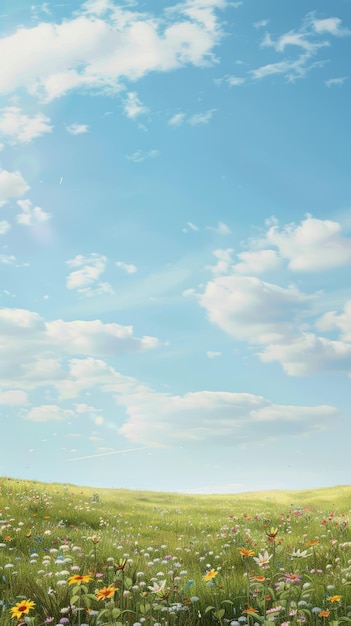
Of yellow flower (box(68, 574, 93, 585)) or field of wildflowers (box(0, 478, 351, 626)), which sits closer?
yellow flower (box(68, 574, 93, 585))

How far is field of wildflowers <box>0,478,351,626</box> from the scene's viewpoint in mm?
5852

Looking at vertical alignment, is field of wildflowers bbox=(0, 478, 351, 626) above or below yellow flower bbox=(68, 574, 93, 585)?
below

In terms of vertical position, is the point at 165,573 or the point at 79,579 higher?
the point at 79,579

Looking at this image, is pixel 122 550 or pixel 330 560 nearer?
pixel 330 560

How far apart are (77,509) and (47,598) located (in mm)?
11476

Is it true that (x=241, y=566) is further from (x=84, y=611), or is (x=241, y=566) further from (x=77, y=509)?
(x=77, y=509)

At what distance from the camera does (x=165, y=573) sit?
329 inches

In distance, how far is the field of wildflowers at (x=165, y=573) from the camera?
19.2 feet

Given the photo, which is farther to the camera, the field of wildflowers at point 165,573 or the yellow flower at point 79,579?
the field of wildflowers at point 165,573

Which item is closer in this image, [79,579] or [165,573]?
[79,579]

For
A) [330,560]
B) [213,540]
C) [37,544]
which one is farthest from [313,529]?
[37,544]

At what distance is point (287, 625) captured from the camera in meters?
5.21

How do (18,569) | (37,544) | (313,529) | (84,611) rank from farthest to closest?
(313,529)
(37,544)
(18,569)
(84,611)

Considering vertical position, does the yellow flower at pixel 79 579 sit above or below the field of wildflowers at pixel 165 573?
above
